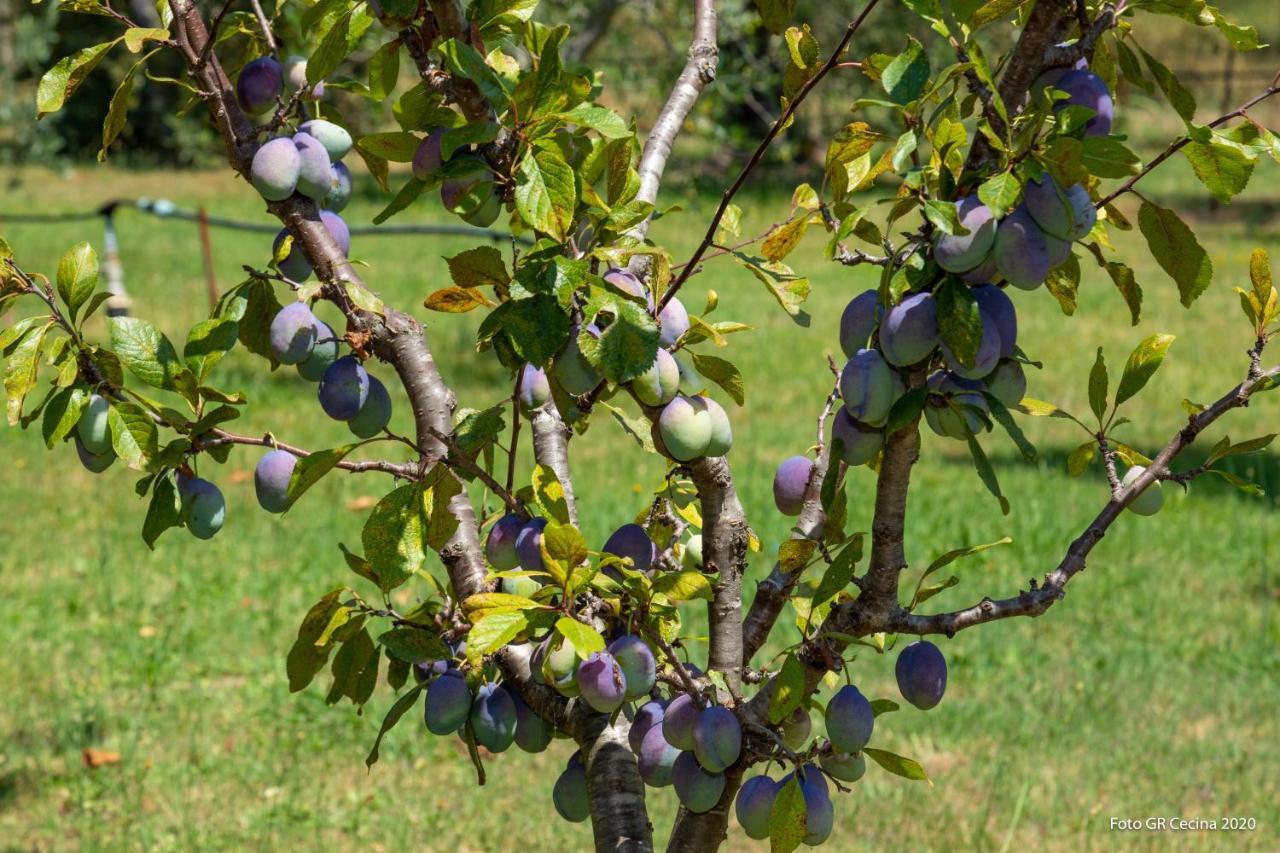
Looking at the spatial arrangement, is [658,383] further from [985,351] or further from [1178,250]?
[1178,250]

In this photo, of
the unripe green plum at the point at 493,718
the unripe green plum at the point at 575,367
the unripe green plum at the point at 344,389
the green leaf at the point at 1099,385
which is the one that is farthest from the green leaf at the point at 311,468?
the green leaf at the point at 1099,385

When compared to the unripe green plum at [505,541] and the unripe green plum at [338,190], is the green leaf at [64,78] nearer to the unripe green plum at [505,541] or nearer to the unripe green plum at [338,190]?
the unripe green plum at [338,190]

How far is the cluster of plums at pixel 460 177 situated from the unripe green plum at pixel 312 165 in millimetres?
122

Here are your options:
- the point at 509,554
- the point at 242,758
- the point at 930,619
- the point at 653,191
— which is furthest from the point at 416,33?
the point at 242,758

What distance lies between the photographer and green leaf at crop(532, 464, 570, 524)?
116 cm

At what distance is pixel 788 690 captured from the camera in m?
1.18

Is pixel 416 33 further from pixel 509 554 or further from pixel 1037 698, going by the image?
pixel 1037 698

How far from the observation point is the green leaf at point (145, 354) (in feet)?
4.29

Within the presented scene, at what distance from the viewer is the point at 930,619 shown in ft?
3.90

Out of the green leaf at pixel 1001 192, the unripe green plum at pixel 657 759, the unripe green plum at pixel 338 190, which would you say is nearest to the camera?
the green leaf at pixel 1001 192

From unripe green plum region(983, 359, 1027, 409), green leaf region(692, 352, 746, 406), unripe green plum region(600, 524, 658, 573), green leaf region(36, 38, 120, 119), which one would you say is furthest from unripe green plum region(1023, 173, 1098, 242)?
green leaf region(36, 38, 120, 119)

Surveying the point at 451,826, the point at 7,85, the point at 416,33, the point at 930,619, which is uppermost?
the point at 416,33

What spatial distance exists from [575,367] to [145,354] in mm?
487

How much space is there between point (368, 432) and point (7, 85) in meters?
11.7
